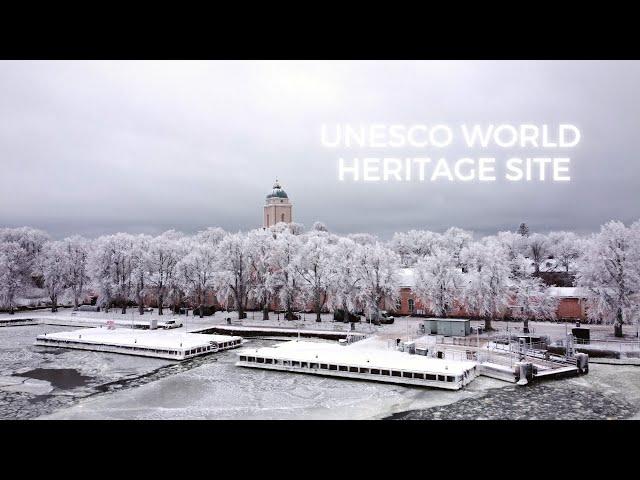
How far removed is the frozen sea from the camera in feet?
61.3

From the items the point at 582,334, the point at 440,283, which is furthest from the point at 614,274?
the point at 440,283

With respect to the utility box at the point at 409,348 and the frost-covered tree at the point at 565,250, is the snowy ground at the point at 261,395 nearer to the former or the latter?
the utility box at the point at 409,348

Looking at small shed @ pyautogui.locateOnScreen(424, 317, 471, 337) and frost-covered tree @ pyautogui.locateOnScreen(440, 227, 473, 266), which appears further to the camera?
frost-covered tree @ pyautogui.locateOnScreen(440, 227, 473, 266)

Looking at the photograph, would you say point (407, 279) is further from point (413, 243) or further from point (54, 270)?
point (54, 270)

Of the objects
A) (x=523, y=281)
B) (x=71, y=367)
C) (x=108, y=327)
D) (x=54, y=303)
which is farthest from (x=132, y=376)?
(x=54, y=303)

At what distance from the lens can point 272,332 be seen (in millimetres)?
37594

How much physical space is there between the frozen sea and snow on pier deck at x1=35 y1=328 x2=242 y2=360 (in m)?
2.78

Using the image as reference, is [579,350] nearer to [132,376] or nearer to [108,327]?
[132,376]

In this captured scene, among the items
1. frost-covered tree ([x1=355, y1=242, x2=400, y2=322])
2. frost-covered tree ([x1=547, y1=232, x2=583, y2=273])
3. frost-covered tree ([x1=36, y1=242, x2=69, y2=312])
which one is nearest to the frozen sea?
frost-covered tree ([x1=355, y1=242, x2=400, y2=322])

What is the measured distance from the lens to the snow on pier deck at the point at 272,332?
3600 centimetres

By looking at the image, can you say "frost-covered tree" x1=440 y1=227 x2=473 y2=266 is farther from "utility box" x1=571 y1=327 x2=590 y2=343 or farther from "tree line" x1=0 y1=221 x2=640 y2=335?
"utility box" x1=571 y1=327 x2=590 y2=343

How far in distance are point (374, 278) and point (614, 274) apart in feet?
55.8

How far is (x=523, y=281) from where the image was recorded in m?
36.8

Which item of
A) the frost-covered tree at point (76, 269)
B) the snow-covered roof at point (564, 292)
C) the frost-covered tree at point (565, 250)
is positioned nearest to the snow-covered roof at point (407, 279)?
the snow-covered roof at point (564, 292)
